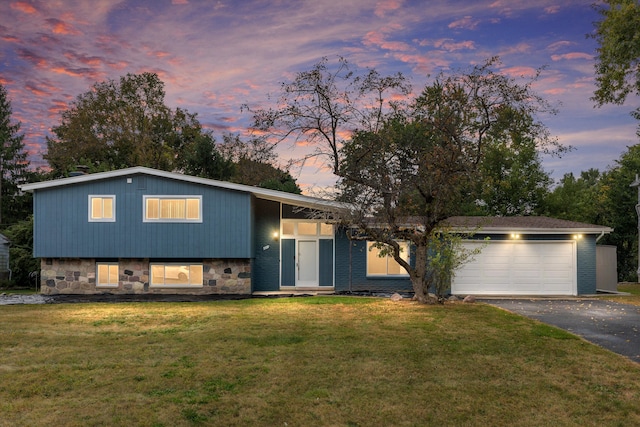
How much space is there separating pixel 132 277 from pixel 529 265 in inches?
571

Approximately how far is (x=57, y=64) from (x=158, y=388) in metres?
21.5

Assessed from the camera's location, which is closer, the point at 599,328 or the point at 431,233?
the point at 599,328

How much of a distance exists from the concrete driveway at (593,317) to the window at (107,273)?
13062 mm

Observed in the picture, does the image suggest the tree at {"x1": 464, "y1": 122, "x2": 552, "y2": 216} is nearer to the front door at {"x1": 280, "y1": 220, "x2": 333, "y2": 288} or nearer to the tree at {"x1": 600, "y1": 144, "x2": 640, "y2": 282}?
the tree at {"x1": 600, "y1": 144, "x2": 640, "y2": 282}

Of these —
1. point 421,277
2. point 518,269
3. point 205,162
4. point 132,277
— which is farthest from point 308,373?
point 205,162

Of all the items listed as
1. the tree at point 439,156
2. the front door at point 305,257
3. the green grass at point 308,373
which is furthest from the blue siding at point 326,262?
the green grass at point 308,373

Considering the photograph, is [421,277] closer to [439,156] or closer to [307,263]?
[439,156]

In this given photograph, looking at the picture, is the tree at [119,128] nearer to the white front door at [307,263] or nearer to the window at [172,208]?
the window at [172,208]

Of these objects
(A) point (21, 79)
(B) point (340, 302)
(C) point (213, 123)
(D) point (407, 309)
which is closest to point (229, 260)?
(B) point (340, 302)

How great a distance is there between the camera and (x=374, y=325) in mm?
10266

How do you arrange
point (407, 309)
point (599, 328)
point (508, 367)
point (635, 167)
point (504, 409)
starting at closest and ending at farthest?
point (504, 409), point (508, 367), point (599, 328), point (407, 309), point (635, 167)

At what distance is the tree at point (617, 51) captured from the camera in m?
13.4

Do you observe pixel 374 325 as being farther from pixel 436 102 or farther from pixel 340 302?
pixel 436 102

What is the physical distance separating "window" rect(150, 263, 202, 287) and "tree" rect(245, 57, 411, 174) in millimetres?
6172
